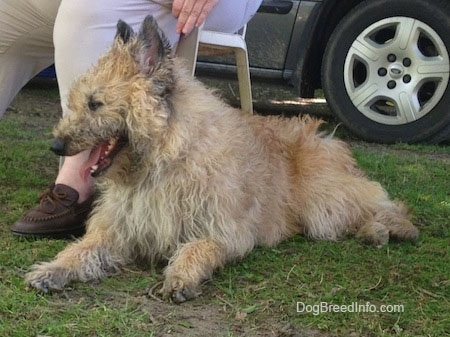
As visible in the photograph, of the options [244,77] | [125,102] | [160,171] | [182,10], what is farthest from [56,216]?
[244,77]

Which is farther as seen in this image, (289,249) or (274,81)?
(274,81)

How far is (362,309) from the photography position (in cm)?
289

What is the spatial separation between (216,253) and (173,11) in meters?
1.17

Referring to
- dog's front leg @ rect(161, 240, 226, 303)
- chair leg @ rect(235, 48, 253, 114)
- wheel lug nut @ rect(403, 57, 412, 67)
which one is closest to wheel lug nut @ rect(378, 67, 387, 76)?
wheel lug nut @ rect(403, 57, 412, 67)

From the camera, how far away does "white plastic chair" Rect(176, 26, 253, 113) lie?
12.6 ft

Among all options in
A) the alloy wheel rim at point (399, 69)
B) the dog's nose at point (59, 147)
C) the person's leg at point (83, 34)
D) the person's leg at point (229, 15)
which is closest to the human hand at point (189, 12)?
the person's leg at point (83, 34)

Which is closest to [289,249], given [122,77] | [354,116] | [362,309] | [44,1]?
[362,309]

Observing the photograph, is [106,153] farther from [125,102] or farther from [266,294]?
[266,294]

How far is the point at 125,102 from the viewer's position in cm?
306

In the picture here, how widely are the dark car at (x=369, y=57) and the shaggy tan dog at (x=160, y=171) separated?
2736 mm

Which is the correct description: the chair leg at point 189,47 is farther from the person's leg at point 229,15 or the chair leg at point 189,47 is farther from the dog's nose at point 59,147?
the dog's nose at point 59,147

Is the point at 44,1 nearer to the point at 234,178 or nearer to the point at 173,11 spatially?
the point at 173,11

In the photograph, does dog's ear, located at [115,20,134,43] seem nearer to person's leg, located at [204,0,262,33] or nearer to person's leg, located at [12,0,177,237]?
person's leg, located at [12,0,177,237]

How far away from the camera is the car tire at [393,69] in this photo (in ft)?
19.7
